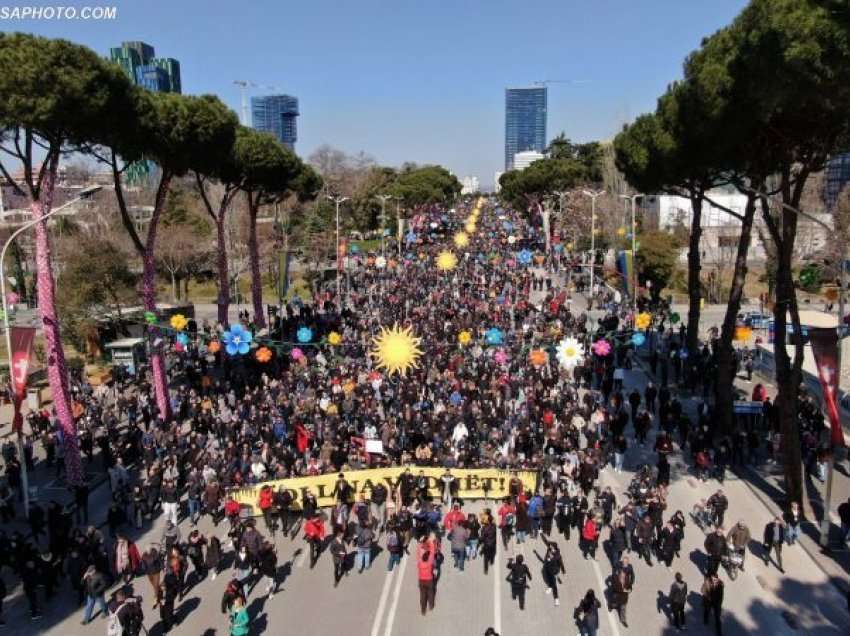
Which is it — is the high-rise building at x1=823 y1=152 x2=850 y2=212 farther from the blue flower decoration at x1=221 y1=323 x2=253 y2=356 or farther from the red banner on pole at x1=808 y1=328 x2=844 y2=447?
the blue flower decoration at x1=221 y1=323 x2=253 y2=356

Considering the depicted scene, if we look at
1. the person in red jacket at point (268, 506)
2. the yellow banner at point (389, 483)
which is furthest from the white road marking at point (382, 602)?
the person in red jacket at point (268, 506)

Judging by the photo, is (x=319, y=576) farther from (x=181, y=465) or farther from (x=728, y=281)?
(x=728, y=281)

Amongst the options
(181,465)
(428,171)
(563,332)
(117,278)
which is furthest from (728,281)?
(428,171)

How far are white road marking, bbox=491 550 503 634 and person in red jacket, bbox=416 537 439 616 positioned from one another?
1.11 m

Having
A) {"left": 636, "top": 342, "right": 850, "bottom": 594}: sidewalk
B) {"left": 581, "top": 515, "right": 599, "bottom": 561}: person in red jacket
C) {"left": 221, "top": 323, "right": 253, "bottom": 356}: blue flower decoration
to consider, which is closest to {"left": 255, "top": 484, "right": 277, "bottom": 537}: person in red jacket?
{"left": 581, "top": 515, "right": 599, "bottom": 561}: person in red jacket

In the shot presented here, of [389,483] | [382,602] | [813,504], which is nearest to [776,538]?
[813,504]

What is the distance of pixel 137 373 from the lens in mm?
28359

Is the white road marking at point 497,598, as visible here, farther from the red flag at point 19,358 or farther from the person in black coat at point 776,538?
the red flag at point 19,358

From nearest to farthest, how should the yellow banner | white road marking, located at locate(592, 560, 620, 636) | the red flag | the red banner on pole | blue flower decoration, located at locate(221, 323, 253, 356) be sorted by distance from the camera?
white road marking, located at locate(592, 560, 620, 636), the red banner on pole, the yellow banner, the red flag, blue flower decoration, located at locate(221, 323, 253, 356)

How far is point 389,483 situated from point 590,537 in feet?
15.4

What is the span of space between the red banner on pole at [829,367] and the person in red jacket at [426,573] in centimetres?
831

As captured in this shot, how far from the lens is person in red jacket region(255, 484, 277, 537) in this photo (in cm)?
1490

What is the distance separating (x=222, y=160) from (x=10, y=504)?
13582 millimetres

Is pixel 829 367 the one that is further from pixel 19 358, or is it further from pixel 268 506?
pixel 19 358
